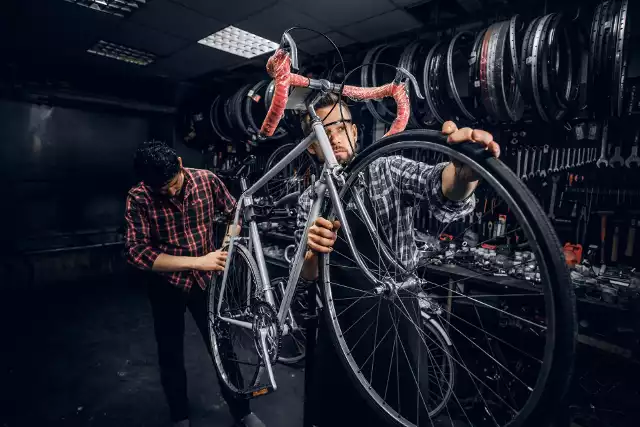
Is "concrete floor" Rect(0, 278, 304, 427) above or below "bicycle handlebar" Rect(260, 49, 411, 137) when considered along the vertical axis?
below

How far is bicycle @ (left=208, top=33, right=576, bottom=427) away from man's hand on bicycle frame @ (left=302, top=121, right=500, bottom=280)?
0.09 feet

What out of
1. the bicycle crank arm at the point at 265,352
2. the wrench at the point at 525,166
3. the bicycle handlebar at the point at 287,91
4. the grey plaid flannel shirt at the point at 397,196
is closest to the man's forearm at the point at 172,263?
the bicycle crank arm at the point at 265,352

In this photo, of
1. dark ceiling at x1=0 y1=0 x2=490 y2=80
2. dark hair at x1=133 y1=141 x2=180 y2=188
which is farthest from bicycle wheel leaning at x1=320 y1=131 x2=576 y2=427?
dark ceiling at x1=0 y1=0 x2=490 y2=80

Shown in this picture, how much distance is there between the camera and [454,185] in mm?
1175

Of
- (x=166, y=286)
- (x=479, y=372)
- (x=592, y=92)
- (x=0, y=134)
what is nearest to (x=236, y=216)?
(x=166, y=286)

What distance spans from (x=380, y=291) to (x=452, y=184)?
479 millimetres

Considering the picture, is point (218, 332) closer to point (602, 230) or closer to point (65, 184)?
point (602, 230)

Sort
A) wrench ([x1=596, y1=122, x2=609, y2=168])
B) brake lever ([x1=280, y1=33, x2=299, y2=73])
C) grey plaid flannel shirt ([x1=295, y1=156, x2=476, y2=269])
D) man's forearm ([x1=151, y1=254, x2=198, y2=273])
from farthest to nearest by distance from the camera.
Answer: wrench ([x1=596, y1=122, x2=609, y2=168]) < man's forearm ([x1=151, y1=254, x2=198, y2=273]) < grey plaid flannel shirt ([x1=295, y1=156, x2=476, y2=269]) < brake lever ([x1=280, y1=33, x2=299, y2=73])

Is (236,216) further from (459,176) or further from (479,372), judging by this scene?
(479,372)

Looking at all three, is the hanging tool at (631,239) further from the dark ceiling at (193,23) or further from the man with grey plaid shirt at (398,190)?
the dark ceiling at (193,23)

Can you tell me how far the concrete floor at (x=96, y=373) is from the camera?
260cm

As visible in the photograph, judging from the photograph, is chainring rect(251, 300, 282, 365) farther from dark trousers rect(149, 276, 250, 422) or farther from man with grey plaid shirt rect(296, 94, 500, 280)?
dark trousers rect(149, 276, 250, 422)

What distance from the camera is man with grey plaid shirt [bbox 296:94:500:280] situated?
3.94 ft

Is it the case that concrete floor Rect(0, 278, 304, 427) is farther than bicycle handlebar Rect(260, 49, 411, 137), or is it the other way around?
concrete floor Rect(0, 278, 304, 427)
